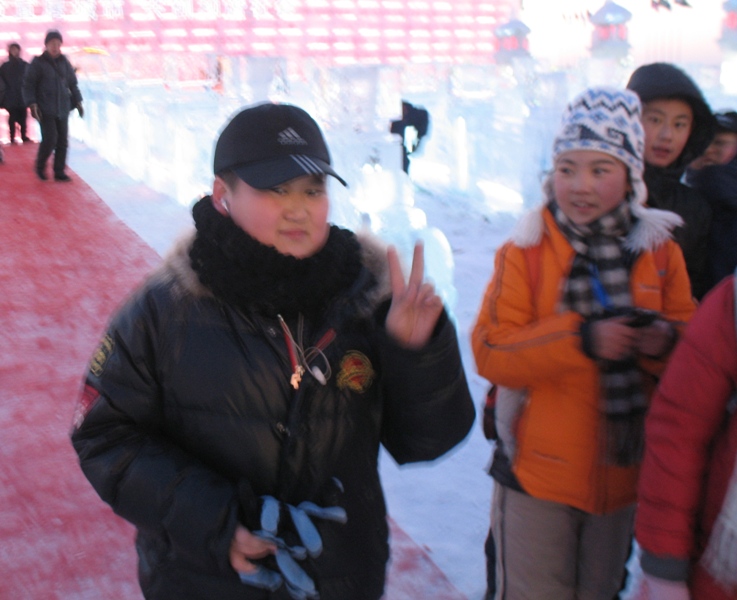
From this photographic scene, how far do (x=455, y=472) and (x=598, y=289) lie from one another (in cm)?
168

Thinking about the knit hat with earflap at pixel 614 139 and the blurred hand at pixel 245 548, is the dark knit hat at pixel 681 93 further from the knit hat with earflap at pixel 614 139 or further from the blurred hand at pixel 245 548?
the blurred hand at pixel 245 548

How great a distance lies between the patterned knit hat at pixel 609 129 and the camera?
1.69 meters

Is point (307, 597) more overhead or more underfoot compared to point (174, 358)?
more underfoot

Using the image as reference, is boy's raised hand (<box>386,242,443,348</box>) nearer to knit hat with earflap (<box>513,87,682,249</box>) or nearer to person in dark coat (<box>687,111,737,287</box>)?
knit hat with earflap (<box>513,87,682,249</box>)

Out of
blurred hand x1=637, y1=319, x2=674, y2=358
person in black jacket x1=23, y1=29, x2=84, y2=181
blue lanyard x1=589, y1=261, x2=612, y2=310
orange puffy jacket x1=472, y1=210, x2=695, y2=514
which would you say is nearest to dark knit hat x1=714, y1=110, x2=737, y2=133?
orange puffy jacket x1=472, y1=210, x2=695, y2=514

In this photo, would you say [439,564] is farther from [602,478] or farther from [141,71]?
[141,71]

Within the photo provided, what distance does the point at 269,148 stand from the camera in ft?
4.48

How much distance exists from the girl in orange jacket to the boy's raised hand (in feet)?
1.07

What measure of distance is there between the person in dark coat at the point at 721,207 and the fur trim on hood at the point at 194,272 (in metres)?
0.92

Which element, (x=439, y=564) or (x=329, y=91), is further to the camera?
(x=329, y=91)

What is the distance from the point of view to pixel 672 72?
1989mm

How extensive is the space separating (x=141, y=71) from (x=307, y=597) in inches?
740

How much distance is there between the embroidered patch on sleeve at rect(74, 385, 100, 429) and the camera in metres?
1.35

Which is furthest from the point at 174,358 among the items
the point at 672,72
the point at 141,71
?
the point at 141,71
